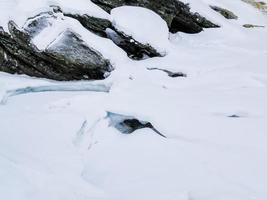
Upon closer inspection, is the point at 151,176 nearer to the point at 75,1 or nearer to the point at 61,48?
the point at 61,48

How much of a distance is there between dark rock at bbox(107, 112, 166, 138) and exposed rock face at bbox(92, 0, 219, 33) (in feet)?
14.7

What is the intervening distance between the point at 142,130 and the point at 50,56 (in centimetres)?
343

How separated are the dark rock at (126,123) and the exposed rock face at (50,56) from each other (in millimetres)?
2094

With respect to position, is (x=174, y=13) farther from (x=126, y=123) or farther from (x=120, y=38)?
(x=126, y=123)

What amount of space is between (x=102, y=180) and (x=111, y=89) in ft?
9.72

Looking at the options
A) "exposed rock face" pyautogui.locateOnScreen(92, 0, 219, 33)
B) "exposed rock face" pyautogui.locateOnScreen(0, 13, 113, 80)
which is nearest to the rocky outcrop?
"exposed rock face" pyautogui.locateOnScreen(0, 13, 113, 80)

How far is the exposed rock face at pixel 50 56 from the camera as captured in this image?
9008 millimetres

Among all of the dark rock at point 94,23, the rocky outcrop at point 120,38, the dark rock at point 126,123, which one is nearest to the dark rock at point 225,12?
the rocky outcrop at point 120,38

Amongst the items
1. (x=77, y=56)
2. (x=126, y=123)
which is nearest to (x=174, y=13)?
(x=77, y=56)

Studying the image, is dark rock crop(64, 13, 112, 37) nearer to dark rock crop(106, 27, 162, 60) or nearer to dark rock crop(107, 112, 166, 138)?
dark rock crop(106, 27, 162, 60)

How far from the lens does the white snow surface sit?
5352 mm

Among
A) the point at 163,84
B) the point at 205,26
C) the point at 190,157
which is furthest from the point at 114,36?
the point at 190,157

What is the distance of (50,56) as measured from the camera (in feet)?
29.7

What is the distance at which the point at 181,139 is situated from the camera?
250 inches
